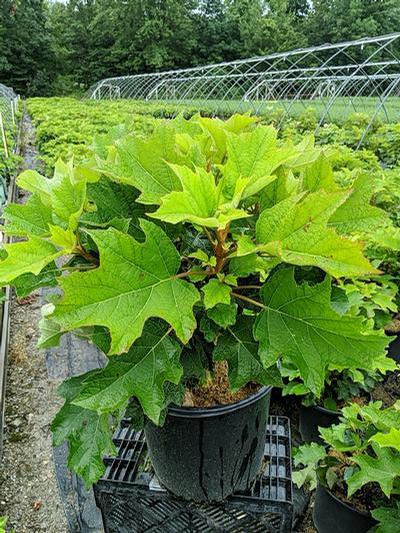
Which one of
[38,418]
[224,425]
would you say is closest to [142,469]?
[224,425]

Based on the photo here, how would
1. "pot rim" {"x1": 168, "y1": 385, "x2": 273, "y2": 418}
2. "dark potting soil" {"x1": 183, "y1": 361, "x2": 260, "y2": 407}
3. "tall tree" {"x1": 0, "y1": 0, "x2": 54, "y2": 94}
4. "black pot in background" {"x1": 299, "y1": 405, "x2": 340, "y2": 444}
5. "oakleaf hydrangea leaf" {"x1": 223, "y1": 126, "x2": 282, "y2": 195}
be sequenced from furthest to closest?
1. "tall tree" {"x1": 0, "y1": 0, "x2": 54, "y2": 94}
2. "black pot in background" {"x1": 299, "y1": 405, "x2": 340, "y2": 444}
3. "dark potting soil" {"x1": 183, "y1": 361, "x2": 260, "y2": 407}
4. "pot rim" {"x1": 168, "y1": 385, "x2": 273, "y2": 418}
5. "oakleaf hydrangea leaf" {"x1": 223, "y1": 126, "x2": 282, "y2": 195}

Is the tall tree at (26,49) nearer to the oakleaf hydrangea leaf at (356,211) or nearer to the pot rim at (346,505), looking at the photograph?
the pot rim at (346,505)

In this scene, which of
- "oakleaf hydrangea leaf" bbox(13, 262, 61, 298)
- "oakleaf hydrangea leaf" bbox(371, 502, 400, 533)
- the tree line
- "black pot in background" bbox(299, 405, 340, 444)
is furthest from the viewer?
the tree line

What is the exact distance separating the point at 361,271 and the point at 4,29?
36.9 m

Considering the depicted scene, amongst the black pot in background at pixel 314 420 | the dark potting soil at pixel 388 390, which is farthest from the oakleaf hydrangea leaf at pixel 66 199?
the dark potting soil at pixel 388 390

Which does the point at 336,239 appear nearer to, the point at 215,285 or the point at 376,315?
the point at 215,285

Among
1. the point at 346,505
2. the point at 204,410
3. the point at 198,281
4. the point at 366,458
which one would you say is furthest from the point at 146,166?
the point at 346,505

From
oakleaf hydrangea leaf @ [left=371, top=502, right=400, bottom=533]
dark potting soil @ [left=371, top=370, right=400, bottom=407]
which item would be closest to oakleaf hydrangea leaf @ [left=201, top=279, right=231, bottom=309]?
oakleaf hydrangea leaf @ [left=371, top=502, right=400, bottom=533]

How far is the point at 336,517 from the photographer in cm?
172

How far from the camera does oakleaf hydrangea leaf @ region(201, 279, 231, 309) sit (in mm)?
840

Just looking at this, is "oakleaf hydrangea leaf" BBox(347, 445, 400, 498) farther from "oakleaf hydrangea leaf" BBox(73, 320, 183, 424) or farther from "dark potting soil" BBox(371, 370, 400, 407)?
"dark potting soil" BBox(371, 370, 400, 407)

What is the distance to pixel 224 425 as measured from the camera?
1231 millimetres

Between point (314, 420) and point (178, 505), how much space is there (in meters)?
1.11

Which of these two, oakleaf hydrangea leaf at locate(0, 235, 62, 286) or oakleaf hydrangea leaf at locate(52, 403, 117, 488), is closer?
oakleaf hydrangea leaf at locate(0, 235, 62, 286)
